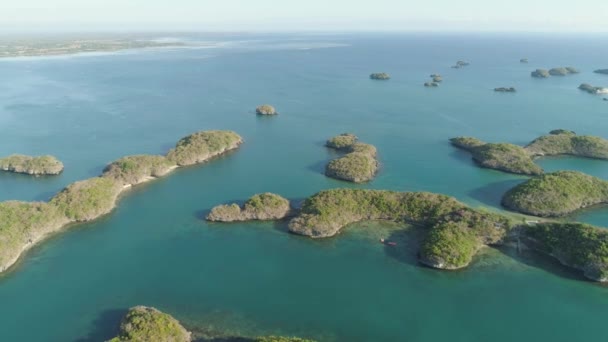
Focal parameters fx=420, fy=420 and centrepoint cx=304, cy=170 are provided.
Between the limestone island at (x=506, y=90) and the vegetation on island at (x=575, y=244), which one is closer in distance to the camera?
the vegetation on island at (x=575, y=244)

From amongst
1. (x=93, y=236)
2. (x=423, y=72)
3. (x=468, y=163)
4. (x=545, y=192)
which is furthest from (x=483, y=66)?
(x=93, y=236)

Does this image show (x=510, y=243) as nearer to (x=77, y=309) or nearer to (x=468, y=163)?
(x=468, y=163)

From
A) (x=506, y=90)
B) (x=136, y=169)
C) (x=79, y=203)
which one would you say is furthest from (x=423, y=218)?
(x=506, y=90)

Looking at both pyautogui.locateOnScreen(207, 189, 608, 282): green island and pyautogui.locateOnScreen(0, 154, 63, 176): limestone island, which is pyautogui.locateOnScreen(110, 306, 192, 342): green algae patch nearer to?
pyautogui.locateOnScreen(207, 189, 608, 282): green island

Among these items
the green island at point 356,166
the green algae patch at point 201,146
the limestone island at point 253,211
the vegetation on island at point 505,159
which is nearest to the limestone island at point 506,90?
the vegetation on island at point 505,159

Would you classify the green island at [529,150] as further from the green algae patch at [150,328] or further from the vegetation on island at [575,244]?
the green algae patch at [150,328]

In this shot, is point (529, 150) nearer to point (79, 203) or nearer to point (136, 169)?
point (136, 169)
